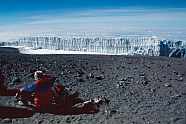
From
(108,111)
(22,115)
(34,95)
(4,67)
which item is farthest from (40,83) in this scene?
(4,67)

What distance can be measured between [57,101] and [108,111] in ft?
5.78

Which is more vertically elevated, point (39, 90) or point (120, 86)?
point (39, 90)

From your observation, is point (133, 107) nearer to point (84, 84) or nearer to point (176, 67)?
point (84, 84)

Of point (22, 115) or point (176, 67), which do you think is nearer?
point (22, 115)

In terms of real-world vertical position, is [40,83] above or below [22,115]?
above

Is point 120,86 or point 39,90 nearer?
point 39,90

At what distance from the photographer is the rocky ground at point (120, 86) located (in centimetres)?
1033

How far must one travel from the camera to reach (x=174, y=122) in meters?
9.70

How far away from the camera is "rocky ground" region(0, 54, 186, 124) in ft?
33.9

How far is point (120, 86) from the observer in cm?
1332

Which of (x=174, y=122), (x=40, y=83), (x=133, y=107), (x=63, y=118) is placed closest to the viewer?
(x=40, y=83)

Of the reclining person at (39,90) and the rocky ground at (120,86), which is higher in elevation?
the reclining person at (39,90)

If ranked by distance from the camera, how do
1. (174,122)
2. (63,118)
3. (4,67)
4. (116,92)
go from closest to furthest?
(174,122) → (63,118) → (116,92) → (4,67)

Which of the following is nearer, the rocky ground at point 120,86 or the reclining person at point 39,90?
Answer: the reclining person at point 39,90
